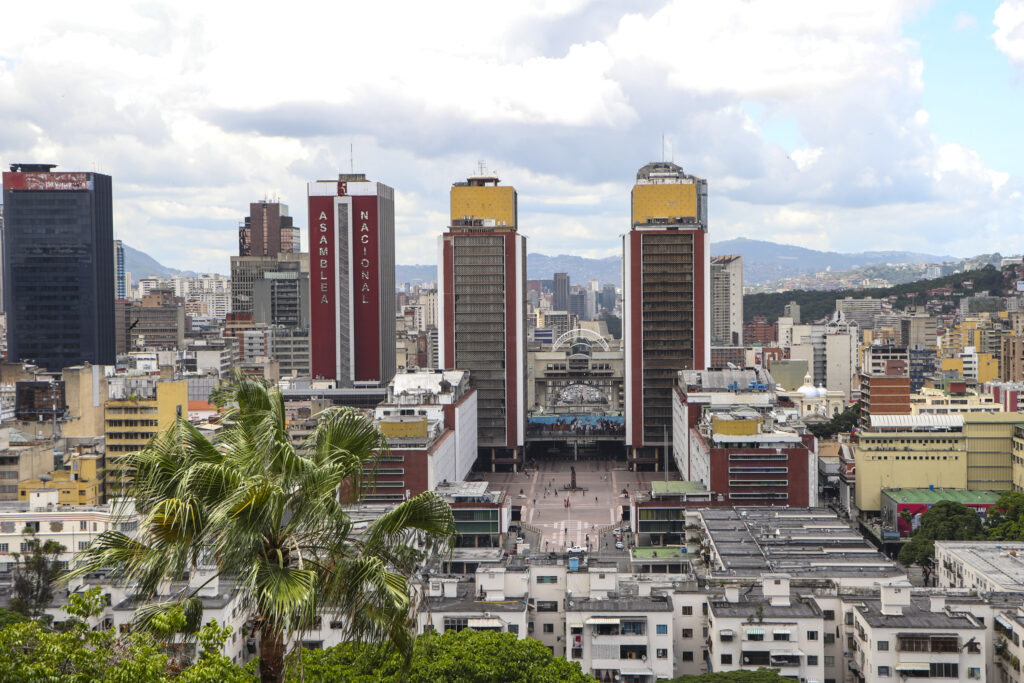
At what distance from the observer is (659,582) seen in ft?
119

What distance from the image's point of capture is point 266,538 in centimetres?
967

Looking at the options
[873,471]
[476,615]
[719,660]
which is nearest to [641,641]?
[719,660]

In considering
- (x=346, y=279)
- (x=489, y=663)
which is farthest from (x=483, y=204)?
(x=489, y=663)

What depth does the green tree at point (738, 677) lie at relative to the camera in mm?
28875

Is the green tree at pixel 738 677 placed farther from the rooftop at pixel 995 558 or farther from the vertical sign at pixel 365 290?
the vertical sign at pixel 365 290

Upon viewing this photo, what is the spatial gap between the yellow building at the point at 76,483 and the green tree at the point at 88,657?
160ft

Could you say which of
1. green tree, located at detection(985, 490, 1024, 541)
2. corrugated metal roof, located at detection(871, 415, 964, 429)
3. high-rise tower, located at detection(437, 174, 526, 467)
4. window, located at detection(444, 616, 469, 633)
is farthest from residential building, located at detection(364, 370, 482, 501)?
green tree, located at detection(985, 490, 1024, 541)

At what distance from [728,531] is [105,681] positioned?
3827cm

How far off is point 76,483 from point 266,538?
5180 cm

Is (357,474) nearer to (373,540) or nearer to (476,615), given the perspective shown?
(373,540)

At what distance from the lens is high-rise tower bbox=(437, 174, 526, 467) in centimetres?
8631

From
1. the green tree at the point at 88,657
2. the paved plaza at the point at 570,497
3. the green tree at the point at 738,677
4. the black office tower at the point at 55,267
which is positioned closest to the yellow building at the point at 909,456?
the paved plaza at the point at 570,497

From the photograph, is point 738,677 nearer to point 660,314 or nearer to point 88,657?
point 88,657

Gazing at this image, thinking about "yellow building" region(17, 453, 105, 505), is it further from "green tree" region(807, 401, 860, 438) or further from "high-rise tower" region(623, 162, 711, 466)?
"green tree" region(807, 401, 860, 438)
